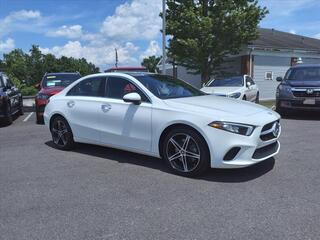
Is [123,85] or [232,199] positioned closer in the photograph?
[232,199]

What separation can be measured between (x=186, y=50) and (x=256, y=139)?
16517 millimetres

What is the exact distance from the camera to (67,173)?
5.91 meters

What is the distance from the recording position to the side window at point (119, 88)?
251 inches

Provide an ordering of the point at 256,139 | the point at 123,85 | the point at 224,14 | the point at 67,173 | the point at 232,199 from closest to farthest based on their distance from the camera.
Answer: the point at 232,199, the point at 256,139, the point at 67,173, the point at 123,85, the point at 224,14

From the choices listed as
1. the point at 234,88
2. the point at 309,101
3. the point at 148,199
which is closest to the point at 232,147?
the point at 148,199

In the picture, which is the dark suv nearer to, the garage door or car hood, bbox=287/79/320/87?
car hood, bbox=287/79/320/87

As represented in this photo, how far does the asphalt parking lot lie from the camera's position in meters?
3.83

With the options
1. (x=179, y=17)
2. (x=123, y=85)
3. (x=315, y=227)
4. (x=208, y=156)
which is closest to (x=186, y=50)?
(x=179, y=17)

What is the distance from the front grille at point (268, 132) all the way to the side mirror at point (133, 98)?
1.93 meters

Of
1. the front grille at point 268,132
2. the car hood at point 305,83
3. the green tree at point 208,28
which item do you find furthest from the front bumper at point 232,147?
the green tree at point 208,28

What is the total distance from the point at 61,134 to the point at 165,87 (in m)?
2.42

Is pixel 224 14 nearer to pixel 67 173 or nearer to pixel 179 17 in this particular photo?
pixel 179 17

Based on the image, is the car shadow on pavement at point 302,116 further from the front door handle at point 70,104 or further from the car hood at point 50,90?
the front door handle at point 70,104

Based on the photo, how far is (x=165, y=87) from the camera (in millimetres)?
6496
